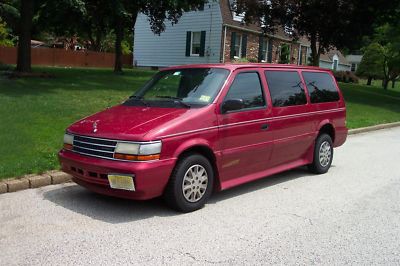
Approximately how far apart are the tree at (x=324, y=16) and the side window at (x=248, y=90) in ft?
58.0

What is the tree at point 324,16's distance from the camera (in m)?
23.0

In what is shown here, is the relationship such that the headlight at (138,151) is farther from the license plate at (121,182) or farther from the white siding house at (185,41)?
the white siding house at (185,41)

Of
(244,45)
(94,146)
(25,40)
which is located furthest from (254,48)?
(94,146)

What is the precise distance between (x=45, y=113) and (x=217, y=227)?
21.3 ft

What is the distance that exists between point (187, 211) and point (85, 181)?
128cm

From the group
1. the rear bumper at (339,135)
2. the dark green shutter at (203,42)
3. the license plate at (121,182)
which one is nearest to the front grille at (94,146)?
the license plate at (121,182)

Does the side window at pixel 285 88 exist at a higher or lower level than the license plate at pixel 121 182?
higher

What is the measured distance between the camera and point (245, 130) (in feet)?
20.8

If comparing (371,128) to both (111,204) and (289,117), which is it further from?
(111,204)

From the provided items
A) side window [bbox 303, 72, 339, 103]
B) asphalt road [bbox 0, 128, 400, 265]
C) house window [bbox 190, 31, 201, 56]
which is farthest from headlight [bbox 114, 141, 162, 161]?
house window [bbox 190, 31, 201, 56]

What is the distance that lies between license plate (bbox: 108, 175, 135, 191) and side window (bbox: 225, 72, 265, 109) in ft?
5.88

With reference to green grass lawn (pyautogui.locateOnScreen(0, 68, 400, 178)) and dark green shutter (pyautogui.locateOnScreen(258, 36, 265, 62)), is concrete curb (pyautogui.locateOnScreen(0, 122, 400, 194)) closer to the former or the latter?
green grass lawn (pyautogui.locateOnScreen(0, 68, 400, 178))

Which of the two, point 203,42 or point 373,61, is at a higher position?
point 203,42

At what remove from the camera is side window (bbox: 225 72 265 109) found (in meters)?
6.38
